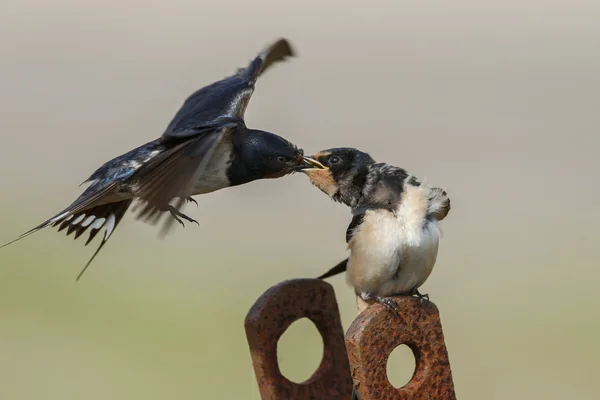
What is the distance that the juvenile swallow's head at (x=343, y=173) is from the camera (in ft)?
9.12

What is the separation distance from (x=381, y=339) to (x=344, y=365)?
56cm

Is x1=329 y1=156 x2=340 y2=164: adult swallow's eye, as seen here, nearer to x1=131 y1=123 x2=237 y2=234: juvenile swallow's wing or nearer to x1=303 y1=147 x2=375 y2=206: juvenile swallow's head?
x1=303 y1=147 x2=375 y2=206: juvenile swallow's head

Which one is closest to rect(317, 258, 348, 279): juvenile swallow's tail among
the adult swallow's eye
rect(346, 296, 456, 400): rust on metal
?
the adult swallow's eye

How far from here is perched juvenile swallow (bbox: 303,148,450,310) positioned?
99.3 inches

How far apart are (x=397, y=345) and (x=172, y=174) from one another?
1.07m

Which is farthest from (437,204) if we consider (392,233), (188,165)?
(188,165)

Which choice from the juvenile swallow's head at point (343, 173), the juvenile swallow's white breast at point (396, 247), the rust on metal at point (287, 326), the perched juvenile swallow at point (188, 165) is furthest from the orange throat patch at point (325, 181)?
the rust on metal at point (287, 326)

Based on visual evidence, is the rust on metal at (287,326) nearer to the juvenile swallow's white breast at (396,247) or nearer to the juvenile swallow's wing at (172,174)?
the juvenile swallow's white breast at (396,247)

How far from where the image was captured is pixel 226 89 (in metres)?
3.75

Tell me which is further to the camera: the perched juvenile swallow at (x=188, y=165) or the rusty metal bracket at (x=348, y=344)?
the perched juvenile swallow at (x=188, y=165)

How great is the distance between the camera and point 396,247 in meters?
2.54

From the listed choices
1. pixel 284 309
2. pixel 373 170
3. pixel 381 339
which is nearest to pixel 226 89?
pixel 373 170

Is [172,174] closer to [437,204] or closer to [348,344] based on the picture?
[437,204]

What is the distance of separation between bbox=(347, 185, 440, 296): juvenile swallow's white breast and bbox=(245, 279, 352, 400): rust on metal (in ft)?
0.38
